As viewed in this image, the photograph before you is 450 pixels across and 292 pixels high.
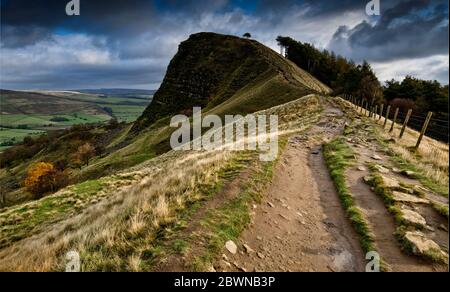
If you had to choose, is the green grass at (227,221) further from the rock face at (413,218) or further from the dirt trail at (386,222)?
the rock face at (413,218)

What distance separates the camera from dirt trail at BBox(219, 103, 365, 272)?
7422 mm

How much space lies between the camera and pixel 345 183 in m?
12.6

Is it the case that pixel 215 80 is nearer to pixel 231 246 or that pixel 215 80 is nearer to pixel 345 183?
pixel 345 183

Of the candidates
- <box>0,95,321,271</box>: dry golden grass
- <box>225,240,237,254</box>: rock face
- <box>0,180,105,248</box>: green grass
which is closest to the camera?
<box>0,95,321,271</box>: dry golden grass

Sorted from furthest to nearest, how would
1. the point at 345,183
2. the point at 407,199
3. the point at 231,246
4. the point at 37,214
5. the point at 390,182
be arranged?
the point at 37,214 → the point at 345,183 → the point at 390,182 → the point at 407,199 → the point at 231,246

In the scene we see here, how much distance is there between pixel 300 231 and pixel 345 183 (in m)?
4.76

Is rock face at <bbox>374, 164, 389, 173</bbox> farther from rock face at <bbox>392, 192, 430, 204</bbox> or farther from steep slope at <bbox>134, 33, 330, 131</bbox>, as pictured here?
steep slope at <bbox>134, 33, 330, 131</bbox>

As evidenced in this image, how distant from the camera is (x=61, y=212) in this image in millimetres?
17328

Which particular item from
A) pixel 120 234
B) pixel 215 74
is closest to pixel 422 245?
pixel 120 234

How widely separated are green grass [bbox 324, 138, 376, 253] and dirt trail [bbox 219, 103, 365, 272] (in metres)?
0.23

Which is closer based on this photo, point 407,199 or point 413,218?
point 413,218

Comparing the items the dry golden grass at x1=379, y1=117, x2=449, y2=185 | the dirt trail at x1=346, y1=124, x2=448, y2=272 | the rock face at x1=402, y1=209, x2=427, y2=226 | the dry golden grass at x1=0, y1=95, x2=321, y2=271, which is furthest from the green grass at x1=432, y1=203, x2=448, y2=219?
the dry golden grass at x1=0, y1=95, x2=321, y2=271

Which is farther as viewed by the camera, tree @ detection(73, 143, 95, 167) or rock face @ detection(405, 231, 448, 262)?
tree @ detection(73, 143, 95, 167)
